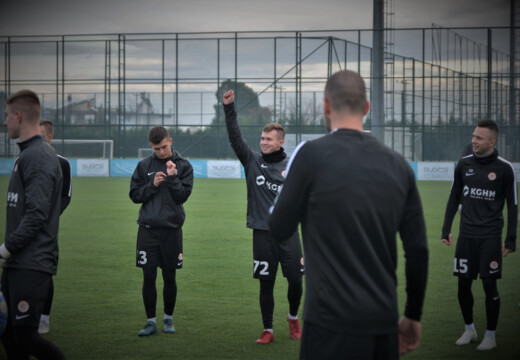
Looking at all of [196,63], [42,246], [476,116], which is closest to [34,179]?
[42,246]

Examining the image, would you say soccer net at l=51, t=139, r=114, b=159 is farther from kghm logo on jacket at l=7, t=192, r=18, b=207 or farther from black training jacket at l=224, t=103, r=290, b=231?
kghm logo on jacket at l=7, t=192, r=18, b=207

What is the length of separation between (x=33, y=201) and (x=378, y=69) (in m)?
32.4

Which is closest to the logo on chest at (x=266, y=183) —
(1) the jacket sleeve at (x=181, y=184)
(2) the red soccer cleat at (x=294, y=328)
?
(1) the jacket sleeve at (x=181, y=184)

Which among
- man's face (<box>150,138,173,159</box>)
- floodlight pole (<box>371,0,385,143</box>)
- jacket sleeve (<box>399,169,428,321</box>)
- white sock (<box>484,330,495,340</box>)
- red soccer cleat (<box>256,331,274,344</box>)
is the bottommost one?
red soccer cleat (<box>256,331,274,344</box>)

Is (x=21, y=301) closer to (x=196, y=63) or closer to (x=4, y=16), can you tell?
(x=196, y=63)

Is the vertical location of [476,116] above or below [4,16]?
below

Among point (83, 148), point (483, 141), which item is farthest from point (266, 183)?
point (83, 148)

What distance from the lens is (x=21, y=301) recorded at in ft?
13.9

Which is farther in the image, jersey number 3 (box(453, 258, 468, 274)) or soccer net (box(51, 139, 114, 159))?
soccer net (box(51, 139, 114, 159))

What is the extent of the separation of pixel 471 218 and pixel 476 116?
40967 mm

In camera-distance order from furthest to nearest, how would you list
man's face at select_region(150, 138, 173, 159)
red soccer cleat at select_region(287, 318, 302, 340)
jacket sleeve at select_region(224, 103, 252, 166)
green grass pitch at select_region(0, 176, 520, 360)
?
man's face at select_region(150, 138, 173, 159) < red soccer cleat at select_region(287, 318, 302, 340) < jacket sleeve at select_region(224, 103, 252, 166) < green grass pitch at select_region(0, 176, 520, 360)

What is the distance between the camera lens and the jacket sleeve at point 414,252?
118 inches

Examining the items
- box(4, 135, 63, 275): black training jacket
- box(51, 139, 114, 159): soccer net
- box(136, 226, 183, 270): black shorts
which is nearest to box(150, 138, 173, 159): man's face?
box(136, 226, 183, 270): black shorts

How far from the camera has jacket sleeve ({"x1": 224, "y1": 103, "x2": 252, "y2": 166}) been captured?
636cm
